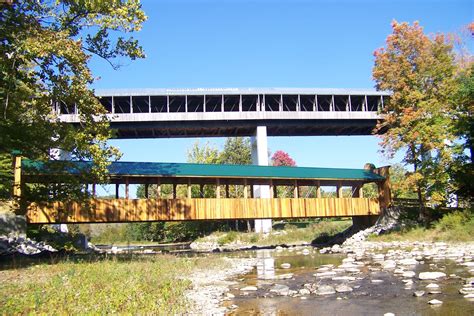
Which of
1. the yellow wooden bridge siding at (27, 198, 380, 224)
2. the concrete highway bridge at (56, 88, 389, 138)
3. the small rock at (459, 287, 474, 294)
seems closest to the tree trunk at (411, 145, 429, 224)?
the yellow wooden bridge siding at (27, 198, 380, 224)

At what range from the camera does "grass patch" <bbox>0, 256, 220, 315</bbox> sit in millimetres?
7070

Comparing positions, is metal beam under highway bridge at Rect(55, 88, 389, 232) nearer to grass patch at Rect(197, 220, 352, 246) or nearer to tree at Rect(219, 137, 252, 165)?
grass patch at Rect(197, 220, 352, 246)

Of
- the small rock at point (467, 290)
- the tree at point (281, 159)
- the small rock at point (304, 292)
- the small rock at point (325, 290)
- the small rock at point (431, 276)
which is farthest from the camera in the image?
the tree at point (281, 159)

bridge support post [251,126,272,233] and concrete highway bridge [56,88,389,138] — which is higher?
concrete highway bridge [56,88,389,138]

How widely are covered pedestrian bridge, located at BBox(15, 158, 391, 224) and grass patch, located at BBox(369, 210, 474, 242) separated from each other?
13.2 feet

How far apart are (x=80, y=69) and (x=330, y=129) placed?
34104 mm

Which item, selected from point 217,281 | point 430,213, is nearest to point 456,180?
point 430,213

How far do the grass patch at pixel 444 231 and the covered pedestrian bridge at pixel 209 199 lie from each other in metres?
4.04

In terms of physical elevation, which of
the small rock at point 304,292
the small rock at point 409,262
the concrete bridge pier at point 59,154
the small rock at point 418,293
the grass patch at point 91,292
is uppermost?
the concrete bridge pier at point 59,154

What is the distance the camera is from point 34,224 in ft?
75.5

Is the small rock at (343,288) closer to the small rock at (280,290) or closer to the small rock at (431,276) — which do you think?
the small rock at (280,290)

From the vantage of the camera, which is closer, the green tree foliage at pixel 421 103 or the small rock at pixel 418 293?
the small rock at pixel 418 293

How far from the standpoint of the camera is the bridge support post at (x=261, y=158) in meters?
35.4

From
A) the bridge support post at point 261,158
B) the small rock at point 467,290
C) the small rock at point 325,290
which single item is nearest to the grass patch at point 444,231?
the bridge support post at point 261,158
